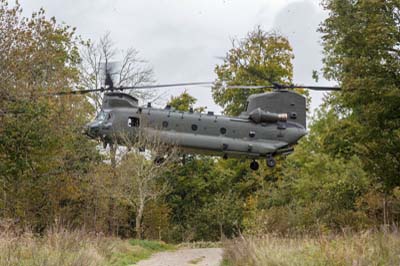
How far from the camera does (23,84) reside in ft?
69.4

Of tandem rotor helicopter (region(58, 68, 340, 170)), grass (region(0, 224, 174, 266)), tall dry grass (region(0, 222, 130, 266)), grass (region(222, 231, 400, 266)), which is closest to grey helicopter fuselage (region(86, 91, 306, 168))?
Result: tandem rotor helicopter (region(58, 68, 340, 170))

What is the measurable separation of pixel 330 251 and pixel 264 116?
9.22 m

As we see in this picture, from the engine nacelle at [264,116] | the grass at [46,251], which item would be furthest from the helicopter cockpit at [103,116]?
the grass at [46,251]

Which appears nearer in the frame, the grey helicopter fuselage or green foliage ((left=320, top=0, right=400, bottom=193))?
the grey helicopter fuselage

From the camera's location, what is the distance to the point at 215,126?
55.4ft

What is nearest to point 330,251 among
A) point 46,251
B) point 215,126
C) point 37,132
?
point 46,251

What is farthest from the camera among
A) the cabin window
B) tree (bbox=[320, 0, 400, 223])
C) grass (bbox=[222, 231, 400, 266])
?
tree (bbox=[320, 0, 400, 223])

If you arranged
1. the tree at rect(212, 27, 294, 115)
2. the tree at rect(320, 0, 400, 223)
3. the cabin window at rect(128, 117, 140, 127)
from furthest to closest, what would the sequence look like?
the tree at rect(212, 27, 294, 115)
the tree at rect(320, 0, 400, 223)
the cabin window at rect(128, 117, 140, 127)

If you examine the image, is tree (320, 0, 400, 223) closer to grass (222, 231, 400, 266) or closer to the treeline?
the treeline

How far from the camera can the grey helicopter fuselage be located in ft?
55.2

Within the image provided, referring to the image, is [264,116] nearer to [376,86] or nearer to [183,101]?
[376,86]

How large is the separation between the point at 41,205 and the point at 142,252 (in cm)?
807

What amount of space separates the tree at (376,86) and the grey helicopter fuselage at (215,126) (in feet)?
8.33

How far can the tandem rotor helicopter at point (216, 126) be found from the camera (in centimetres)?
1683
